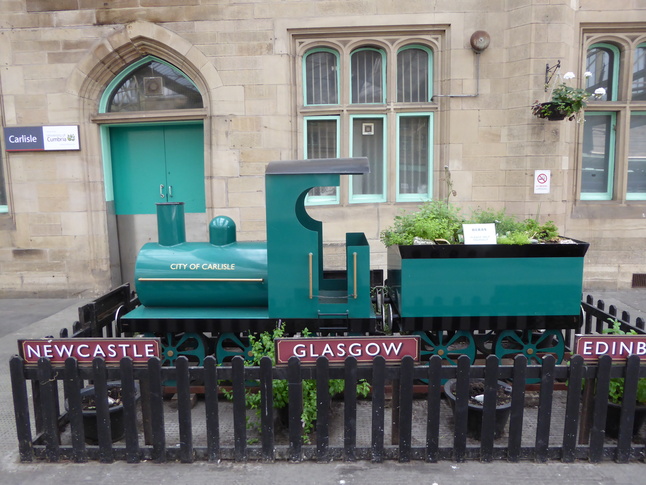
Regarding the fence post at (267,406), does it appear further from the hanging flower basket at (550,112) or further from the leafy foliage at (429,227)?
the hanging flower basket at (550,112)

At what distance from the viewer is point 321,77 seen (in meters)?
8.30

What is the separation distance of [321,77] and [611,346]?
6305 mm

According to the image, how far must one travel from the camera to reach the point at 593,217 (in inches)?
324

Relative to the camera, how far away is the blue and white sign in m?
8.12

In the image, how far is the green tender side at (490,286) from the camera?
4.27 m

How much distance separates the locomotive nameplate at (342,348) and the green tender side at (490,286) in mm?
885

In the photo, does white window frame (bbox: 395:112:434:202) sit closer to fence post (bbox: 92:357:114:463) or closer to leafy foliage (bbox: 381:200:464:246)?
leafy foliage (bbox: 381:200:464:246)

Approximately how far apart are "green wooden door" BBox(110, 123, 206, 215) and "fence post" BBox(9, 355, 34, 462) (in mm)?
5444

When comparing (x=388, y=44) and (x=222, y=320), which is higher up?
(x=388, y=44)

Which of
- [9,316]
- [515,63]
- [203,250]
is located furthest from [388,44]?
[9,316]

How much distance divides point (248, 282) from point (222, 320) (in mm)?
421

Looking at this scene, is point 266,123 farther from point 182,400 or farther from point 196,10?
point 182,400

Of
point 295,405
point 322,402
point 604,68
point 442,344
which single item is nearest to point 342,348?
point 322,402

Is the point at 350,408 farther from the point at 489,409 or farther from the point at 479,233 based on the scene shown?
the point at 479,233
